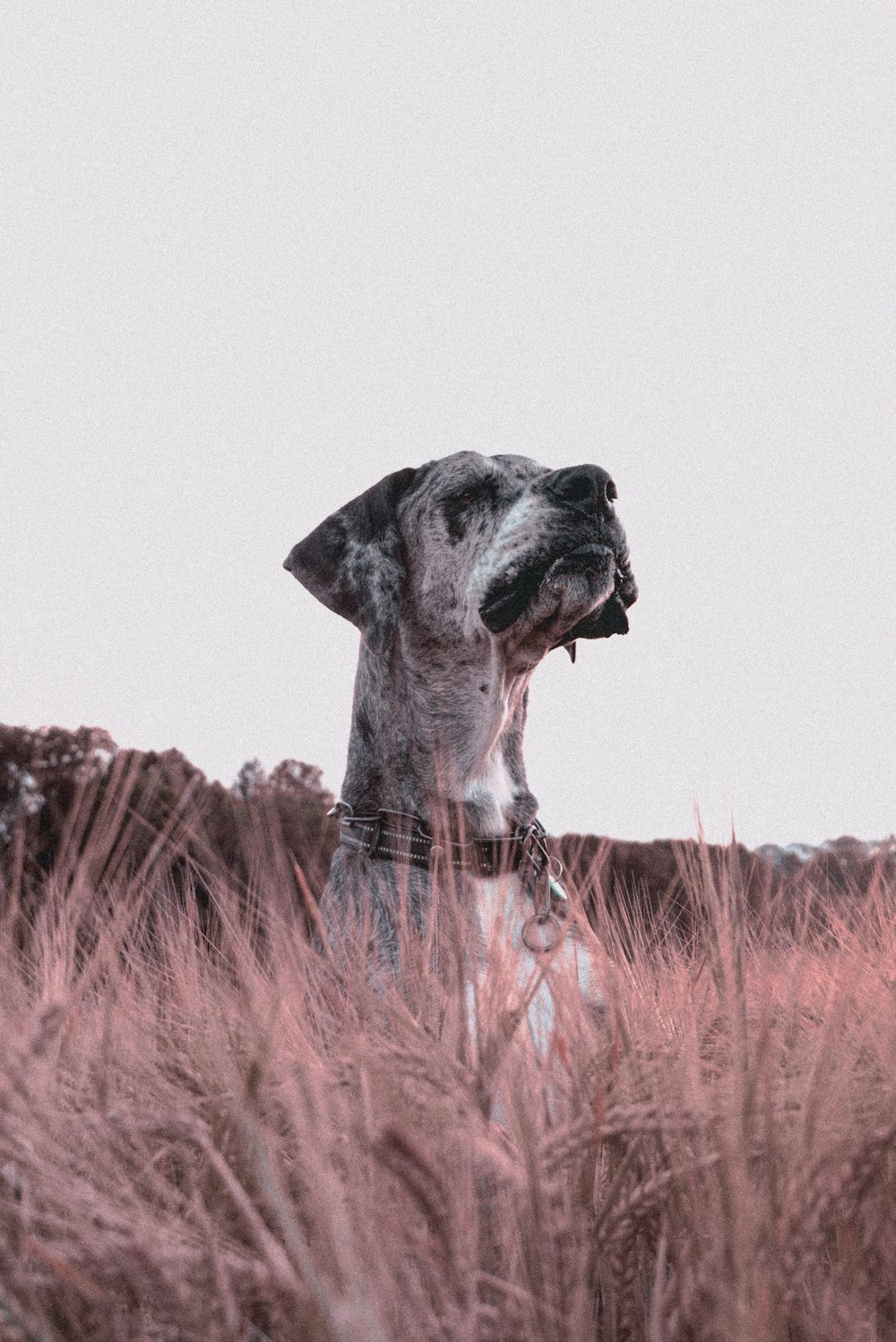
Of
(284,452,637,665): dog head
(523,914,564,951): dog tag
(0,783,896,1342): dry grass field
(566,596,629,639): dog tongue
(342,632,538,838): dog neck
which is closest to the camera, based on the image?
(0,783,896,1342): dry grass field

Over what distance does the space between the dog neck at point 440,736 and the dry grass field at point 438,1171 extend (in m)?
2.02

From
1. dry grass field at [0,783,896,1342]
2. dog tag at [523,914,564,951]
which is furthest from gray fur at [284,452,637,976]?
dry grass field at [0,783,896,1342]

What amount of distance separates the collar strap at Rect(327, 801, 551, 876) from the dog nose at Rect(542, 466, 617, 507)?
1.30 metres

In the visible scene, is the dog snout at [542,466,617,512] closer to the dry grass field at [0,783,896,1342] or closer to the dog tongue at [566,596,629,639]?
the dog tongue at [566,596,629,639]

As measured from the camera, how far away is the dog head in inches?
172

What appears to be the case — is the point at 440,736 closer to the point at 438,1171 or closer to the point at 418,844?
the point at 418,844

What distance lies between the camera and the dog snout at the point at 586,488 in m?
4.42

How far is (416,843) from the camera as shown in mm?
3961

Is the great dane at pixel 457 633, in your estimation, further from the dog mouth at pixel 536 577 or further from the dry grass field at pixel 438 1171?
the dry grass field at pixel 438 1171

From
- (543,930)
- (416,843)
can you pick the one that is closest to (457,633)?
(416,843)

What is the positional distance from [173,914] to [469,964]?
72.1 inches

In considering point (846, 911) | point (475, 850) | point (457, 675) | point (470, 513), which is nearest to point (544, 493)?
point (470, 513)

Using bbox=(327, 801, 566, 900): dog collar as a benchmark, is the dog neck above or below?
above

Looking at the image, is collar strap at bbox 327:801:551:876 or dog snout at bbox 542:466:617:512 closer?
collar strap at bbox 327:801:551:876
